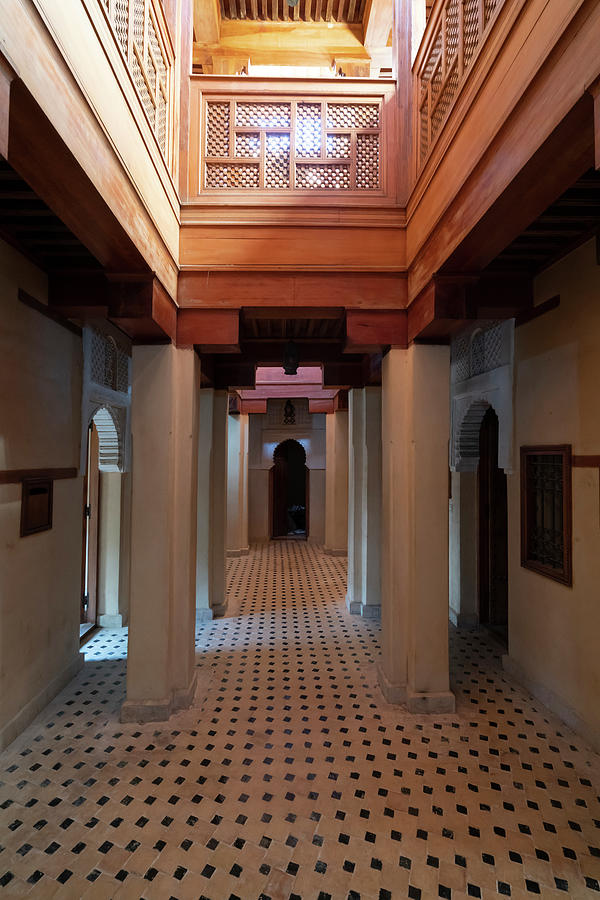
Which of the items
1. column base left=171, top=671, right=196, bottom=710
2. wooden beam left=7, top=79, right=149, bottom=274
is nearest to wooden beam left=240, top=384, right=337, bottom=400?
column base left=171, top=671, right=196, bottom=710

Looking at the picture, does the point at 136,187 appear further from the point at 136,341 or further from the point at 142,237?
the point at 136,341

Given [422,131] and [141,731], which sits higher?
[422,131]

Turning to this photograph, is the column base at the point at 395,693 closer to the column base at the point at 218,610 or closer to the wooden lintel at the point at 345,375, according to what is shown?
the column base at the point at 218,610

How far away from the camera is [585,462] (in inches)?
114

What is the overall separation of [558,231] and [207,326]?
2257 millimetres

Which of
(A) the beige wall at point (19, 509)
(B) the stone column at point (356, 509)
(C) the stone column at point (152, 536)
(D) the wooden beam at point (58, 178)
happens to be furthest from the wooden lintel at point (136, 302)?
(B) the stone column at point (356, 509)

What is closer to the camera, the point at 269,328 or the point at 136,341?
the point at 136,341

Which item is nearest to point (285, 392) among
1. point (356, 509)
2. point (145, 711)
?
point (356, 509)

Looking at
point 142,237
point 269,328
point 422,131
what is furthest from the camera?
point 269,328

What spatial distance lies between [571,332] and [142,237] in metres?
2.70

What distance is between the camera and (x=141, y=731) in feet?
9.66

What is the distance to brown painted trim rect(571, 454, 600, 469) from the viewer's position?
2814mm

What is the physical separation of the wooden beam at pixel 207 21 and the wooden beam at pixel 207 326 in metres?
3.42

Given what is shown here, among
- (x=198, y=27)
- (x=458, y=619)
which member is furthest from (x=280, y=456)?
(x=198, y=27)
